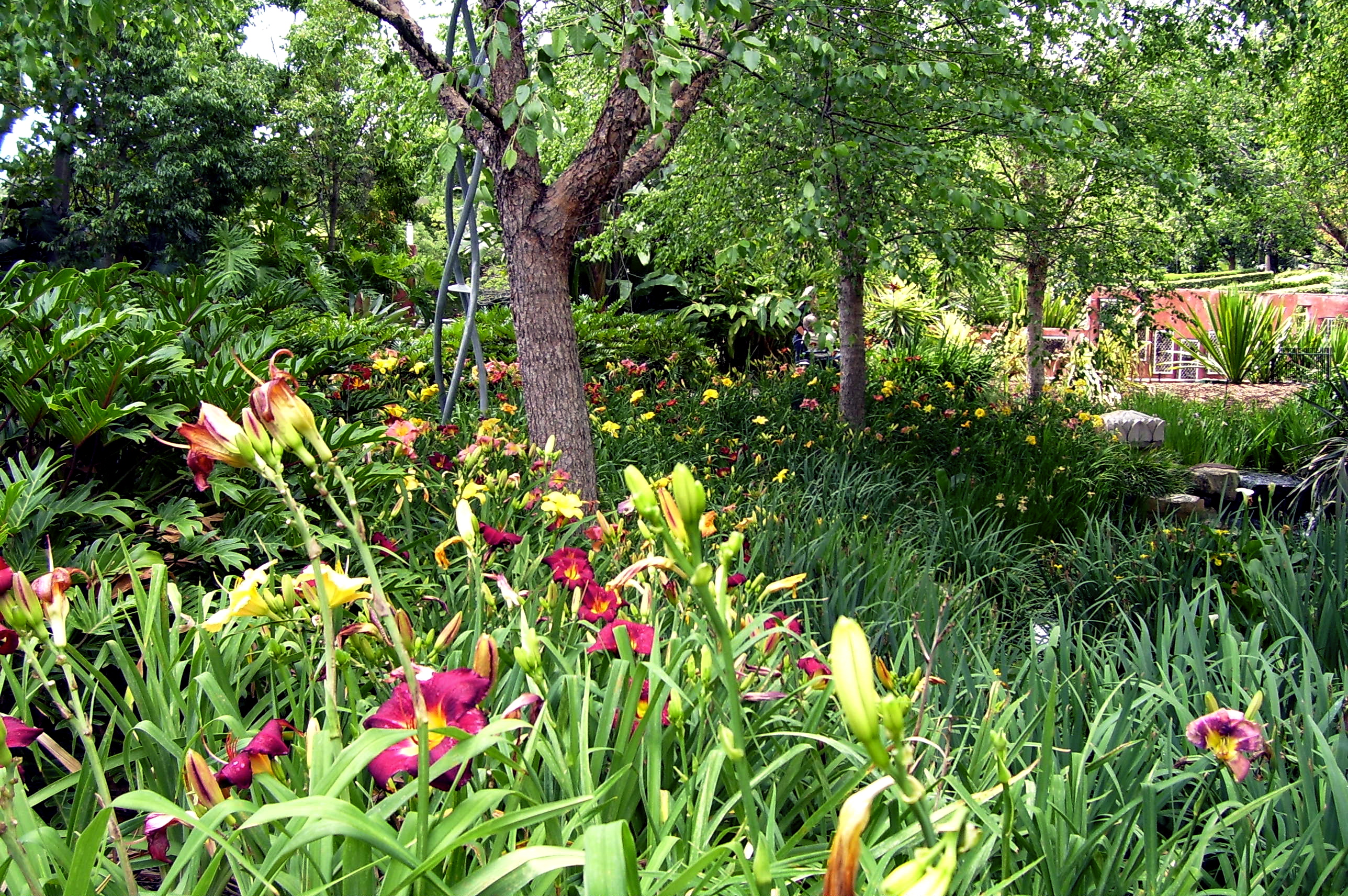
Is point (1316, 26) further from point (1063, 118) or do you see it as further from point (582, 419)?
point (582, 419)

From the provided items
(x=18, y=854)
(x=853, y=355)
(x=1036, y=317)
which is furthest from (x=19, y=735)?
(x=1036, y=317)

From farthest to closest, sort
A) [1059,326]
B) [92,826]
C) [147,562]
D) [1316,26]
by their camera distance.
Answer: [1059,326]
[1316,26]
[147,562]
[92,826]

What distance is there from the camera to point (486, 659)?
95 centimetres

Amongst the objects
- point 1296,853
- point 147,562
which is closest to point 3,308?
point 147,562

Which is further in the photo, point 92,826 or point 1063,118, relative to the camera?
point 1063,118

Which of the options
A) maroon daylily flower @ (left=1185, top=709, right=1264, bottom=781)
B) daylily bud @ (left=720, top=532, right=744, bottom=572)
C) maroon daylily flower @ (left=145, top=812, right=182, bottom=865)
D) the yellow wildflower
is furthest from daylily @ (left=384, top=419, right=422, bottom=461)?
maroon daylily flower @ (left=1185, top=709, right=1264, bottom=781)

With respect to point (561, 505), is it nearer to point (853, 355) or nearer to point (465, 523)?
point (465, 523)

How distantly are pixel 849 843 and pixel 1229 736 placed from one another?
1053mm

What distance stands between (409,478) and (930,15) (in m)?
4.17

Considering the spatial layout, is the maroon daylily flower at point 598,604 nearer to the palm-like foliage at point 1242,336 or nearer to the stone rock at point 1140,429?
the stone rock at point 1140,429

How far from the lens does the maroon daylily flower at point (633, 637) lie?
1.22 meters

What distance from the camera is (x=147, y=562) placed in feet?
5.65

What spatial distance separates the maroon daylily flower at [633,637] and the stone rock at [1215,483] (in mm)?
6213

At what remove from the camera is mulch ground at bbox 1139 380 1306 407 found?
9.59m
